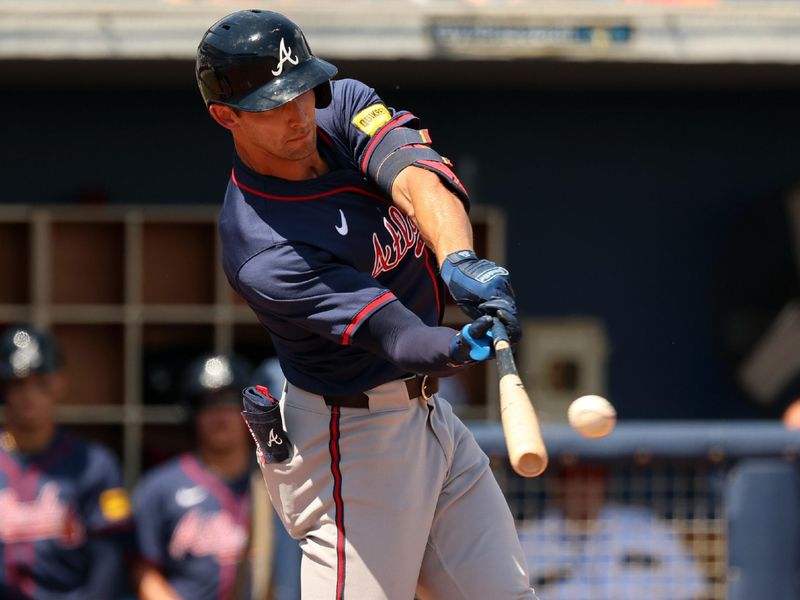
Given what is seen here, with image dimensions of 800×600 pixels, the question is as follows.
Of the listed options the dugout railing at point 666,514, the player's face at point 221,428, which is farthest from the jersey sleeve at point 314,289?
the player's face at point 221,428

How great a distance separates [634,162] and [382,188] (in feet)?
12.8

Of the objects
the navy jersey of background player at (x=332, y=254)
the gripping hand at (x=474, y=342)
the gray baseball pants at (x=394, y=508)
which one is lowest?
the gray baseball pants at (x=394, y=508)

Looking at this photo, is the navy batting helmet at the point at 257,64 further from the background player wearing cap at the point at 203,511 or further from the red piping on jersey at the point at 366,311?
the background player wearing cap at the point at 203,511

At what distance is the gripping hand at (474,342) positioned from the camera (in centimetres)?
250

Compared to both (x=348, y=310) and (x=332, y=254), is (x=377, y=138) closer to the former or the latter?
(x=332, y=254)

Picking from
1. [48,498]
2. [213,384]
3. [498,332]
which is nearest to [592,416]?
[498,332]

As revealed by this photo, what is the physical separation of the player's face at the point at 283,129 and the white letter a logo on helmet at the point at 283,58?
6cm

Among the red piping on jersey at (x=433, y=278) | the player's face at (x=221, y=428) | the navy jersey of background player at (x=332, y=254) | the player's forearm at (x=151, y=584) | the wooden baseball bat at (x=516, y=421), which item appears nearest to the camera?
the wooden baseball bat at (x=516, y=421)

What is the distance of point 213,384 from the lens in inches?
209

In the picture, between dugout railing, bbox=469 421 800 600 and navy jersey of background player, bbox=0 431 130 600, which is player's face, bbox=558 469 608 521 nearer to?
dugout railing, bbox=469 421 800 600

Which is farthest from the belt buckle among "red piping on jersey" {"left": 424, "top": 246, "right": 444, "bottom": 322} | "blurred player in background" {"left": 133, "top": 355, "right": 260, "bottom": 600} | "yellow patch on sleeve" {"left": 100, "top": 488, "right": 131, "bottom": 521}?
"yellow patch on sleeve" {"left": 100, "top": 488, "right": 131, "bottom": 521}

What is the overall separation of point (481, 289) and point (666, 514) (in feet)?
7.02

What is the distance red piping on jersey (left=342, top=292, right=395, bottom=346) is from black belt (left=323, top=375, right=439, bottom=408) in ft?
0.79

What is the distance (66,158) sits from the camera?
6.46 metres
